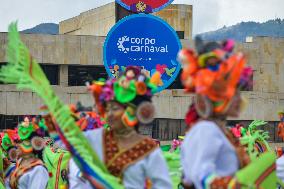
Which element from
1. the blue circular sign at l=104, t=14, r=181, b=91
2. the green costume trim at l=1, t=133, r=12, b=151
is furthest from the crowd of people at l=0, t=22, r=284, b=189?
the blue circular sign at l=104, t=14, r=181, b=91

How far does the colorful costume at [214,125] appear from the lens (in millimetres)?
5613

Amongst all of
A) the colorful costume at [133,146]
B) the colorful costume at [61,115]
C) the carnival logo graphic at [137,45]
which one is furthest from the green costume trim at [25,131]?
the carnival logo graphic at [137,45]

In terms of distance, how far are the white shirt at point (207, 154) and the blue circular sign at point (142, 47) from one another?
45.8ft

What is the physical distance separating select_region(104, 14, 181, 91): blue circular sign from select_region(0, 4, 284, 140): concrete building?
12009mm

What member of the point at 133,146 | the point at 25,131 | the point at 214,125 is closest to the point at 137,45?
the point at 25,131

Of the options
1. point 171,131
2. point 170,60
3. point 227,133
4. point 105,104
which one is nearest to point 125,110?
point 105,104

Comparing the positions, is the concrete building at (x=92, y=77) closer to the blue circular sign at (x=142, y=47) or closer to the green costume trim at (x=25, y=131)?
the blue circular sign at (x=142, y=47)

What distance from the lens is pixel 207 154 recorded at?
561cm

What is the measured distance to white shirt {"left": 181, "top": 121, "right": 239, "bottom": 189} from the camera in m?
5.61

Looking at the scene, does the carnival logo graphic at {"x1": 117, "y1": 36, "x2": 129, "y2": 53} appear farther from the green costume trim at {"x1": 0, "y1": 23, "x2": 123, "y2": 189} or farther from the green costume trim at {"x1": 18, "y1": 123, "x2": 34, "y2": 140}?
the green costume trim at {"x1": 0, "y1": 23, "x2": 123, "y2": 189}

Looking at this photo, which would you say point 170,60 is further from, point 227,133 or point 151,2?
point 227,133

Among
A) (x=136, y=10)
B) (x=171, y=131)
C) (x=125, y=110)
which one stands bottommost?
(x=171, y=131)

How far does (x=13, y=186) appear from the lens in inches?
410

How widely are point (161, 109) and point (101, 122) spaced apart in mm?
25401
